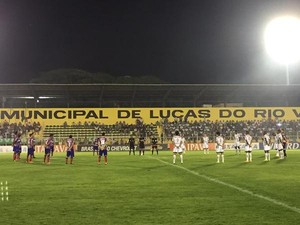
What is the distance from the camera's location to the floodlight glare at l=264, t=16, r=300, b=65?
1993 inches

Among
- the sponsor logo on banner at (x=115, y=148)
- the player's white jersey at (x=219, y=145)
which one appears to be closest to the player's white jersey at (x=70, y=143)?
the player's white jersey at (x=219, y=145)

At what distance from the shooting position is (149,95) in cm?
5822

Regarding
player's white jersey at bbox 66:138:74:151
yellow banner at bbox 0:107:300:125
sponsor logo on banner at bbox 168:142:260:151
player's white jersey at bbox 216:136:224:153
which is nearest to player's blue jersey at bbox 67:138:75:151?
player's white jersey at bbox 66:138:74:151

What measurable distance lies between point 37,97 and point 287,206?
50.4 m

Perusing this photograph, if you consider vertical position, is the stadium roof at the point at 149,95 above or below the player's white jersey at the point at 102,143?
above

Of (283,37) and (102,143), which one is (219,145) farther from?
(283,37)

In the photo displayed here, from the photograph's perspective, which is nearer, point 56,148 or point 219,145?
point 219,145

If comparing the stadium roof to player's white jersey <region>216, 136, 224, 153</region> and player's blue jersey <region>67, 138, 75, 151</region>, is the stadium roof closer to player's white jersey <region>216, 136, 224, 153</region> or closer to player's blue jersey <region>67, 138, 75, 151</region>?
player's blue jersey <region>67, 138, 75, 151</region>

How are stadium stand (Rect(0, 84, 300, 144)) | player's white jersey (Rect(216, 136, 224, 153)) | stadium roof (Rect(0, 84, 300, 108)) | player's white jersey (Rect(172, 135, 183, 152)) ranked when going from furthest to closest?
stadium roof (Rect(0, 84, 300, 108)), stadium stand (Rect(0, 84, 300, 144)), player's white jersey (Rect(216, 136, 224, 153)), player's white jersey (Rect(172, 135, 183, 152))

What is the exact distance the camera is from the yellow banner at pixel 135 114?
56625 mm

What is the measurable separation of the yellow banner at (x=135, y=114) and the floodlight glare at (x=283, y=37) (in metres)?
9.39

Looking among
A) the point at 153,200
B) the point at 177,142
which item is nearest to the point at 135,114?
the point at 177,142

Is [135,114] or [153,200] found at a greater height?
[135,114]

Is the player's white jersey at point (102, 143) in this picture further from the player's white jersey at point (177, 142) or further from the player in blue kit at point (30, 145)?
the player in blue kit at point (30, 145)
